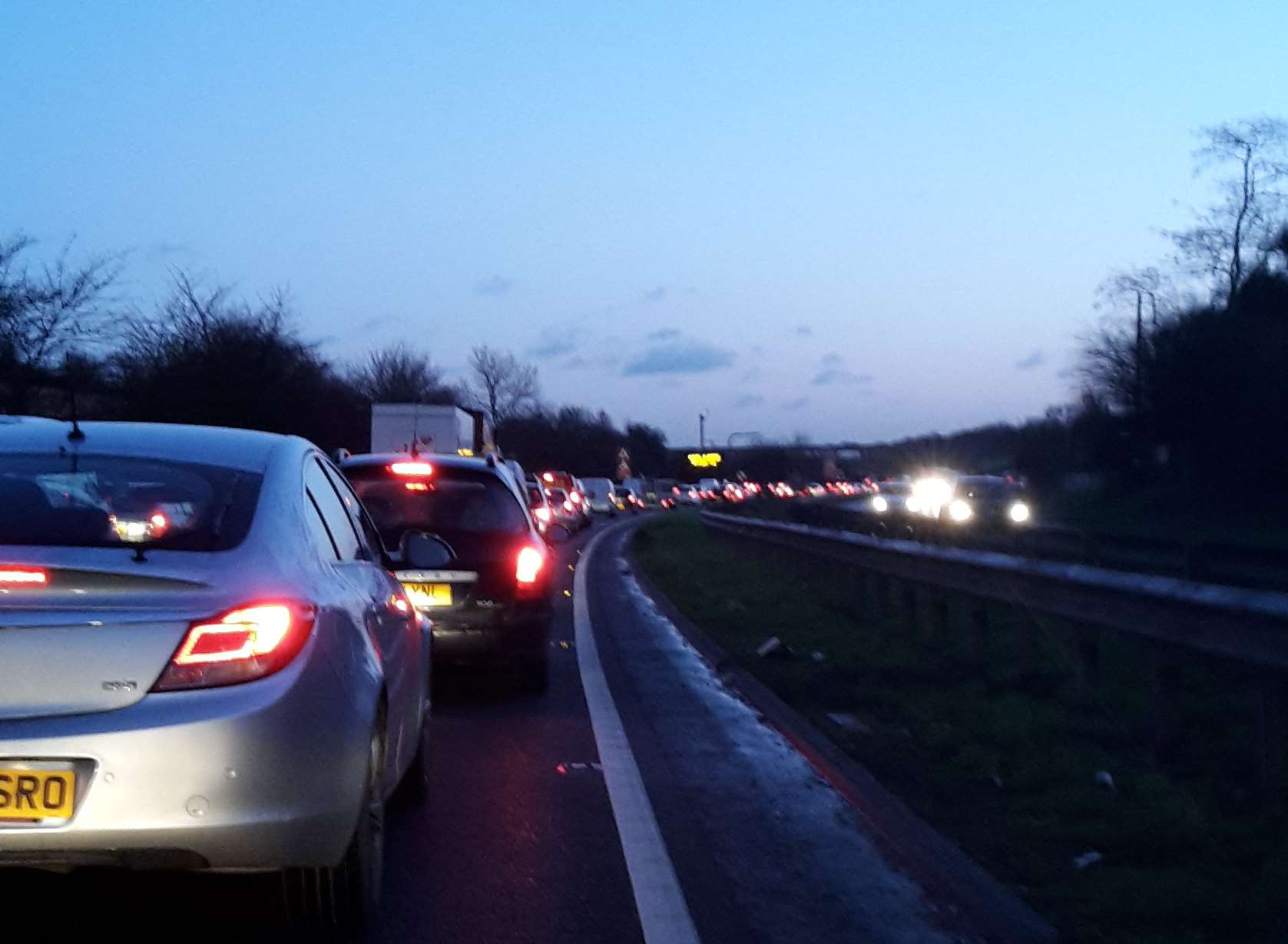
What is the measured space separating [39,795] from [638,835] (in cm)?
316

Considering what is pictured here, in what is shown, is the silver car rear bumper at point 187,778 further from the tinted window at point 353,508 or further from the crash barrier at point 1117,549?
the crash barrier at point 1117,549

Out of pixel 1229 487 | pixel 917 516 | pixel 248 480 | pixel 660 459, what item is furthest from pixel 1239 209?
pixel 660 459

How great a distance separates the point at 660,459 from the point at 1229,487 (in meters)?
132

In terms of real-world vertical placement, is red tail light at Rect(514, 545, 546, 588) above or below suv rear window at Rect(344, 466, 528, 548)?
below

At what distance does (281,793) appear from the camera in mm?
4668

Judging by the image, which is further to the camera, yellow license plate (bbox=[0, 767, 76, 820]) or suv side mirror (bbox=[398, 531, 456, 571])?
suv side mirror (bbox=[398, 531, 456, 571])

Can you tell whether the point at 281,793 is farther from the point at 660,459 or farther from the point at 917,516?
the point at 660,459

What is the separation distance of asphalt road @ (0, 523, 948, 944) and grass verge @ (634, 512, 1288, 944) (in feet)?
1.84

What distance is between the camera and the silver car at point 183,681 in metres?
4.42

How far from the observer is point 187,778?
4.47 m

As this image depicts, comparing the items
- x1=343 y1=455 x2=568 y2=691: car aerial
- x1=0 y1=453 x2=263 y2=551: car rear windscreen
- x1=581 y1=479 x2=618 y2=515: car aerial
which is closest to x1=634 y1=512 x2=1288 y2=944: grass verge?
x1=343 y1=455 x2=568 y2=691: car aerial

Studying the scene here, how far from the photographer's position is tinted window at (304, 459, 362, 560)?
5930mm

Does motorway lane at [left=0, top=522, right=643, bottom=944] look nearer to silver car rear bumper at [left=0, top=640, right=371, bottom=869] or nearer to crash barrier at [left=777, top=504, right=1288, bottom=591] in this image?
silver car rear bumper at [left=0, top=640, right=371, bottom=869]

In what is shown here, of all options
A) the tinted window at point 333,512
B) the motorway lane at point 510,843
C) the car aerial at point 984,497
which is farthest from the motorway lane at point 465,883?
the car aerial at point 984,497
